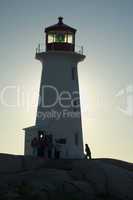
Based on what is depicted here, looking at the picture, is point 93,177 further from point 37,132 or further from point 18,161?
point 37,132

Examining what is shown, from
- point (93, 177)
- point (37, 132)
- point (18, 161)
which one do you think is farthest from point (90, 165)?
point (37, 132)

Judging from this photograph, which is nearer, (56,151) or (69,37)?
(56,151)

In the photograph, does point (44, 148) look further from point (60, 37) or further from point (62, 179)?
point (60, 37)

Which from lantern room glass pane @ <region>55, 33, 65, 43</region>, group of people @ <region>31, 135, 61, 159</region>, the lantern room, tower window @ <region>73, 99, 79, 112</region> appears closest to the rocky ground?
group of people @ <region>31, 135, 61, 159</region>

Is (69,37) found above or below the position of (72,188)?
above

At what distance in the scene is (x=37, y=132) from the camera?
47.8 m

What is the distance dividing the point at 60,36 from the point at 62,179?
1385 centimetres

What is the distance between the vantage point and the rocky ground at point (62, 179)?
3659cm

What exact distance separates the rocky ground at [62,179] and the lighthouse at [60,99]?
460 cm

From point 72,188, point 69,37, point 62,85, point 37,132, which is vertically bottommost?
point 72,188

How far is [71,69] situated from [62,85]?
55.0 inches

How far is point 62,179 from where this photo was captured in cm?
3828

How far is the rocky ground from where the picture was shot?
1441 inches

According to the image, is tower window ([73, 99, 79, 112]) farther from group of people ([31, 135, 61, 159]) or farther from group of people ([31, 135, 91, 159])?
group of people ([31, 135, 61, 159])
